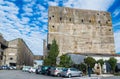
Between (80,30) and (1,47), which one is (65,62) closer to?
(80,30)

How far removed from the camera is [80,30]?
65188mm

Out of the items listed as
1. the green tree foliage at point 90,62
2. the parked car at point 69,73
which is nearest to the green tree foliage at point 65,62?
the green tree foliage at point 90,62

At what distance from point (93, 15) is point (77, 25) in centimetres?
716

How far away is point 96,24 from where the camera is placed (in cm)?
6706

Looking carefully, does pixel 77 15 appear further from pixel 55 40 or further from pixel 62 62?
pixel 62 62

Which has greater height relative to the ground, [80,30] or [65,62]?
[80,30]

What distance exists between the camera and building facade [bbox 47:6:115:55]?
62297 mm

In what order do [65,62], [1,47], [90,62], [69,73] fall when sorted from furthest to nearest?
1. [1,47]
2. [65,62]
3. [90,62]
4. [69,73]

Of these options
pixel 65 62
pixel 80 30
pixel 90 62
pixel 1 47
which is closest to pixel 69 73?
pixel 90 62

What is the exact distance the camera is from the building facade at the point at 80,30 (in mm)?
62297

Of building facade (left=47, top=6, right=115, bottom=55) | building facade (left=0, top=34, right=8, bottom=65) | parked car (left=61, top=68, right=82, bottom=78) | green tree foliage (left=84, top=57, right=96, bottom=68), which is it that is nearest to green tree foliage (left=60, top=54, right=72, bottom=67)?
green tree foliage (left=84, top=57, right=96, bottom=68)

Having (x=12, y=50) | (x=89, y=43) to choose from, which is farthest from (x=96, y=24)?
(x=12, y=50)

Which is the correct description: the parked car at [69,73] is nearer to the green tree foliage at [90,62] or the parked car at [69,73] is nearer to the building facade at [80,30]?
the green tree foliage at [90,62]

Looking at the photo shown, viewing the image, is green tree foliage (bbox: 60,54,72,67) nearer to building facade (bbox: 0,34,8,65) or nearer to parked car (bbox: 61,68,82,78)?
parked car (bbox: 61,68,82,78)
